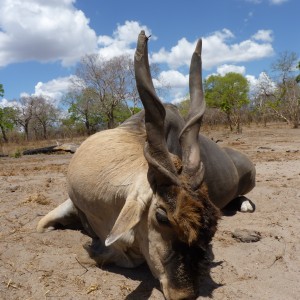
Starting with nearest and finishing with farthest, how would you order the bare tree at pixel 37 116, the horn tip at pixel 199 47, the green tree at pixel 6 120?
the horn tip at pixel 199 47 → the green tree at pixel 6 120 → the bare tree at pixel 37 116

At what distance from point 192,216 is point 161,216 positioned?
28 centimetres

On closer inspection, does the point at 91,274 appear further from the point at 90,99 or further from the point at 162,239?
the point at 90,99

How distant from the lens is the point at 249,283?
140 inches

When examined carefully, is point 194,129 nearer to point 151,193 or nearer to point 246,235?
point 151,193

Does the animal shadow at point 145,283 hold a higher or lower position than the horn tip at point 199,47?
lower

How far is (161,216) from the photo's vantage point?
293cm

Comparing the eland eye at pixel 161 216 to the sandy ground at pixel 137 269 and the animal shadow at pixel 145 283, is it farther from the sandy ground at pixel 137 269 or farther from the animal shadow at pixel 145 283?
the sandy ground at pixel 137 269

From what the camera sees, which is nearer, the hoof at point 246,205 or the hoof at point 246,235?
A: the hoof at point 246,235

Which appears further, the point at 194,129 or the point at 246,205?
the point at 246,205

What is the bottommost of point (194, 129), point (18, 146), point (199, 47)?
point (18, 146)

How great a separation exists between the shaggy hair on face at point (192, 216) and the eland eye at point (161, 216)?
0.20 feet

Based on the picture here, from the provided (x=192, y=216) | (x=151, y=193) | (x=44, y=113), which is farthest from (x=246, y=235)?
(x=44, y=113)

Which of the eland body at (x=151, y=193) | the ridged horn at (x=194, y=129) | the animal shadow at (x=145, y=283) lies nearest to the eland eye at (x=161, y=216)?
the eland body at (x=151, y=193)

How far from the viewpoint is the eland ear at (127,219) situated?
9.28 ft
